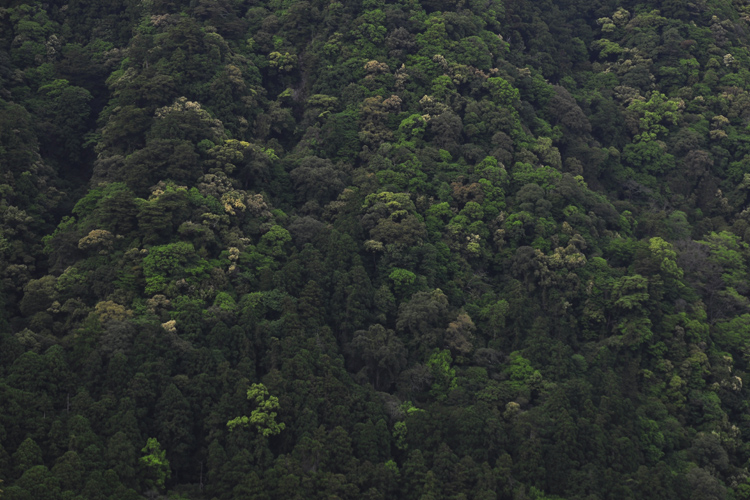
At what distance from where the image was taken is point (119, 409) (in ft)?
138

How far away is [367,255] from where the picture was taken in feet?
181

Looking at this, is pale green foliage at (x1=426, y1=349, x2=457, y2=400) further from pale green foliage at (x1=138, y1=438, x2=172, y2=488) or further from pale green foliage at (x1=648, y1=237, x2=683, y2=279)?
pale green foliage at (x1=648, y1=237, x2=683, y2=279)

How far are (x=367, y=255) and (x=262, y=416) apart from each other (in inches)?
587

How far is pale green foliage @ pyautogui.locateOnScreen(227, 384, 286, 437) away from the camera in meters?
43.5

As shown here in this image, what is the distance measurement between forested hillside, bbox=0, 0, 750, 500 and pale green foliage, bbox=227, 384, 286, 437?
7.8 inches

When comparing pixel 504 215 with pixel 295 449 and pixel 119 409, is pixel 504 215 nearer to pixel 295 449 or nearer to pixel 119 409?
pixel 295 449

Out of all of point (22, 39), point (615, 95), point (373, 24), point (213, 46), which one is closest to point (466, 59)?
point (373, 24)

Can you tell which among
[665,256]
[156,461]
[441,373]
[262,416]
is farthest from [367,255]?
[665,256]

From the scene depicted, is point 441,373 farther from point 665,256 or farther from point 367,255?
point 665,256

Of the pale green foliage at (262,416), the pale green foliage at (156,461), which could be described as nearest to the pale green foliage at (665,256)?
the pale green foliage at (262,416)

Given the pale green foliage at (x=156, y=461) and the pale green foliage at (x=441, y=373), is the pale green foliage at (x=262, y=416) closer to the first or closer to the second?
the pale green foliage at (x=156, y=461)

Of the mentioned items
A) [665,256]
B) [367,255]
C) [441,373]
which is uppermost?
[367,255]

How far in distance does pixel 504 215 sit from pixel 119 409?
94.0 ft

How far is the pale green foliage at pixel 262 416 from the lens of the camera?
4350 centimetres
